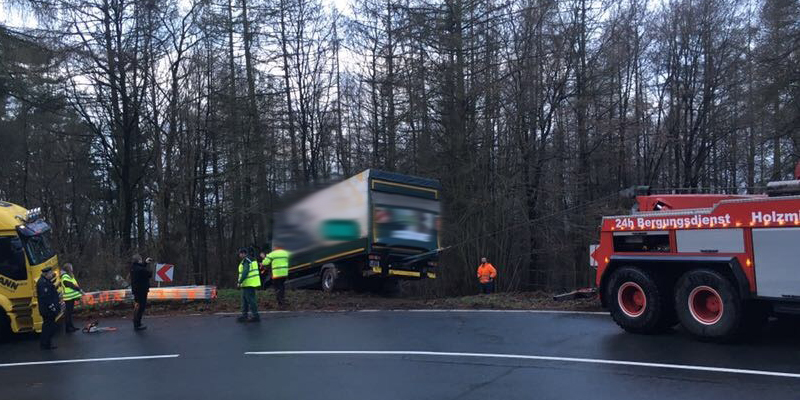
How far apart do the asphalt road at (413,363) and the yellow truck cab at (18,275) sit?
535mm

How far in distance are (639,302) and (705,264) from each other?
53.8 inches

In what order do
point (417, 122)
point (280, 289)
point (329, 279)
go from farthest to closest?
point (417, 122) < point (329, 279) < point (280, 289)

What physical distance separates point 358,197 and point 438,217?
3230 mm

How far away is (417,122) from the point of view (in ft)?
88.3

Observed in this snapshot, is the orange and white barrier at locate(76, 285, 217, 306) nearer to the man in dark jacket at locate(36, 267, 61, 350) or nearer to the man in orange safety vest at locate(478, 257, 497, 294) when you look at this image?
the man in dark jacket at locate(36, 267, 61, 350)

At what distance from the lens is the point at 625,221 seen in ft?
33.9

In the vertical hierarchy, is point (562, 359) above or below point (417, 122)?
below

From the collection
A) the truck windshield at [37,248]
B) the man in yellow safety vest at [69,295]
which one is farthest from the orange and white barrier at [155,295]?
the truck windshield at [37,248]

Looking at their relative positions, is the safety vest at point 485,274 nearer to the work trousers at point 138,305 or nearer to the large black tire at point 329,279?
the large black tire at point 329,279

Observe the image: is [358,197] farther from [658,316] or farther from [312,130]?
[312,130]

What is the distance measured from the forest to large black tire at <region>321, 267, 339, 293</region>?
4.81 m

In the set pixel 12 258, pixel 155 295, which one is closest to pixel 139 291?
pixel 12 258

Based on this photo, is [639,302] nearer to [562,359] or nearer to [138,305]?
[562,359]

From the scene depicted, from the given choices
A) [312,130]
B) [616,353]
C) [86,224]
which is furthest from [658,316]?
[86,224]
